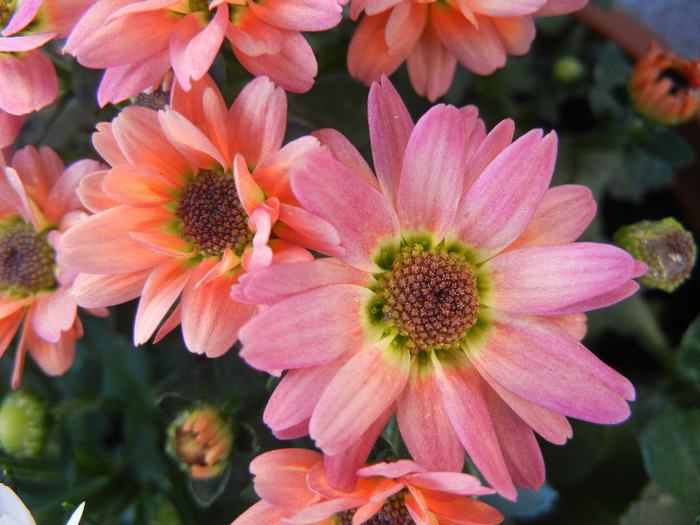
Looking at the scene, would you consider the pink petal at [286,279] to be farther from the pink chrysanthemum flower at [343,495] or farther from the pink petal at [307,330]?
the pink chrysanthemum flower at [343,495]

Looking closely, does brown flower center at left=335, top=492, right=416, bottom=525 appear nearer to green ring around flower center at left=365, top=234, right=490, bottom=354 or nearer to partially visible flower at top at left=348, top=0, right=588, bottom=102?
green ring around flower center at left=365, top=234, right=490, bottom=354

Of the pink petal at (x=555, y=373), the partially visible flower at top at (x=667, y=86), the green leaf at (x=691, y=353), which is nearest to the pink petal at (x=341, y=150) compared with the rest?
the pink petal at (x=555, y=373)

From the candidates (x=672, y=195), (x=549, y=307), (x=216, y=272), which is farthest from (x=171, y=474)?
(x=672, y=195)

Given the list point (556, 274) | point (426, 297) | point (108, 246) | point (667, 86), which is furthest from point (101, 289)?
point (667, 86)

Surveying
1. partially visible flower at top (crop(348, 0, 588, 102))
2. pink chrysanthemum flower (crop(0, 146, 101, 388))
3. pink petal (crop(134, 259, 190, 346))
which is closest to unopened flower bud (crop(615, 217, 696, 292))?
partially visible flower at top (crop(348, 0, 588, 102))

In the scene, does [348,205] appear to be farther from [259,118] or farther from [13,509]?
[13,509]
